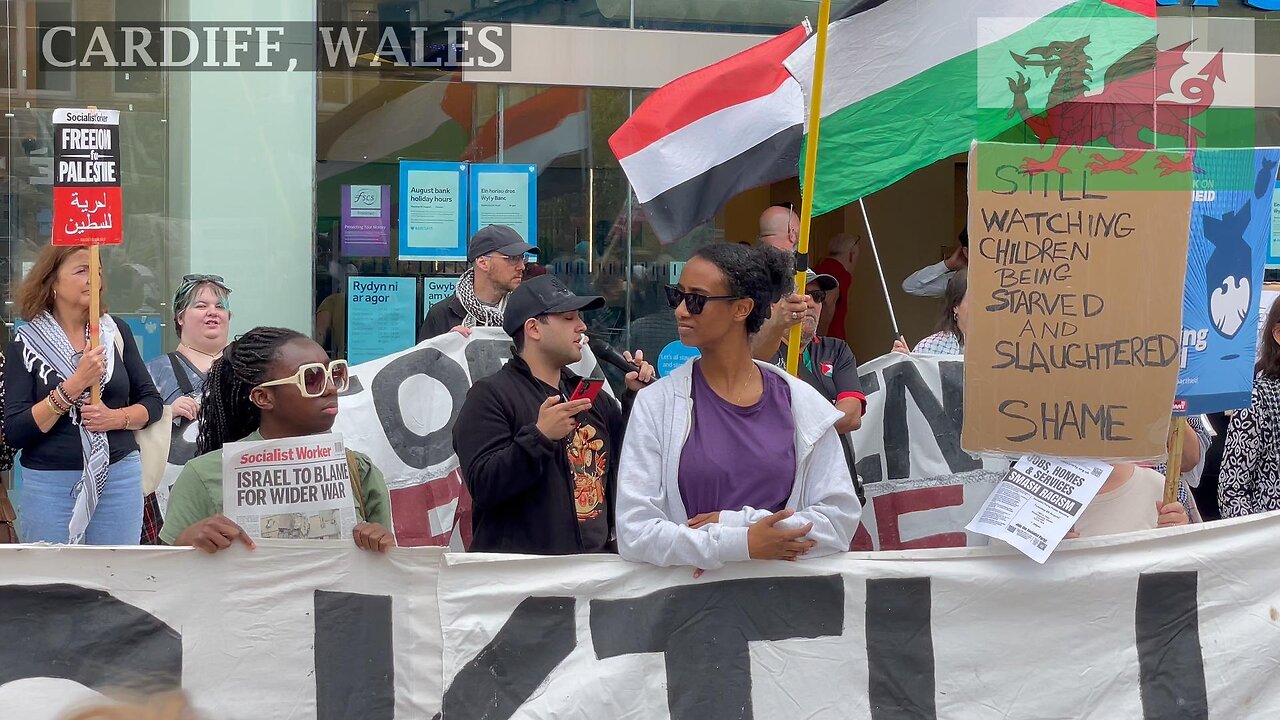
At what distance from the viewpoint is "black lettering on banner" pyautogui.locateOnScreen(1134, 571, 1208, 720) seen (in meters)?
3.83

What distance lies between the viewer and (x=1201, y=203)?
4250 mm

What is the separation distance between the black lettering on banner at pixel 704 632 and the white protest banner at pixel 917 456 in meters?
1.98

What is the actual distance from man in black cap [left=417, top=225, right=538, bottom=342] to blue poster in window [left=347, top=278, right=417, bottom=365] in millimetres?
2461

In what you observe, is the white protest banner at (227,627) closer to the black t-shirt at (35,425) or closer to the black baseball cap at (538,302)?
the black baseball cap at (538,302)

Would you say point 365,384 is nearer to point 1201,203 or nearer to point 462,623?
point 462,623

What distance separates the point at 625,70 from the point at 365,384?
13.1 feet

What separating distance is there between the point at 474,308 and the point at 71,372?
1767 millimetres

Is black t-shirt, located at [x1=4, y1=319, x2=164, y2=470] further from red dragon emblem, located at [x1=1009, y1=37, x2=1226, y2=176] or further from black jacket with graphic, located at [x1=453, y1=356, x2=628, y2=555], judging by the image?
red dragon emblem, located at [x1=1009, y1=37, x2=1226, y2=176]

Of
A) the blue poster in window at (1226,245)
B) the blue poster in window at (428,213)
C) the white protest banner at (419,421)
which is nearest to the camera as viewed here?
the blue poster in window at (1226,245)

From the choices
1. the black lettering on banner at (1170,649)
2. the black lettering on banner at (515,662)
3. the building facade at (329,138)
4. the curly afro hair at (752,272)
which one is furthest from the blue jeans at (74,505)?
the black lettering on banner at (1170,649)

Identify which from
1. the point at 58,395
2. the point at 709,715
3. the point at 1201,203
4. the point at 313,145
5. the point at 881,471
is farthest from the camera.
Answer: the point at 313,145

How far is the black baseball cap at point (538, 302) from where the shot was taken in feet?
14.5

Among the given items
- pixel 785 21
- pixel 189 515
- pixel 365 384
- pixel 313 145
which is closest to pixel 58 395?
pixel 365 384

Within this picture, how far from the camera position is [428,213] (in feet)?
29.7
